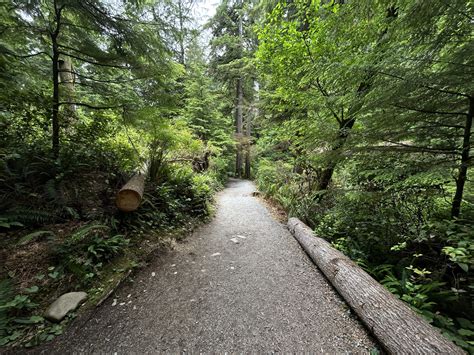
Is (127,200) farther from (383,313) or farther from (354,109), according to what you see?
(354,109)

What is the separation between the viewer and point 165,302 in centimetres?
238

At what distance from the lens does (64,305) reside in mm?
2025

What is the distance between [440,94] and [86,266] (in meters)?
4.70

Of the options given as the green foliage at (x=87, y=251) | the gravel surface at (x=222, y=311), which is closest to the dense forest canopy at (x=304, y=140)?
the green foliage at (x=87, y=251)

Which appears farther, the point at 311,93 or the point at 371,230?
the point at 311,93

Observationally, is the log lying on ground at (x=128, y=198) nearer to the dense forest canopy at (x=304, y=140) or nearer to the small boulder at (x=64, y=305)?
the dense forest canopy at (x=304, y=140)

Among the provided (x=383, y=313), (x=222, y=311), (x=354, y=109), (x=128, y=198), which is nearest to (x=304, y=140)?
(x=354, y=109)

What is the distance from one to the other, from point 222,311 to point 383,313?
1729 millimetres

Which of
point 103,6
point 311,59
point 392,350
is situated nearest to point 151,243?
point 392,350

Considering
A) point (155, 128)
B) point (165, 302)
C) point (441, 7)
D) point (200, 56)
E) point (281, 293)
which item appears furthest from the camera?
point (200, 56)

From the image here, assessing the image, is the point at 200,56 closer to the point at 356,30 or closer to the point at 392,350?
the point at 356,30

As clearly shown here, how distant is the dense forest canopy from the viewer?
6.54 feet

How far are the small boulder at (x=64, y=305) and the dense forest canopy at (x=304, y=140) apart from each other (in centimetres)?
10

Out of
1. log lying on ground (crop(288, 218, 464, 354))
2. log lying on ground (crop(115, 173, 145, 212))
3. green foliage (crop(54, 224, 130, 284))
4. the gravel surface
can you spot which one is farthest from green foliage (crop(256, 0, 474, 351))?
green foliage (crop(54, 224, 130, 284))
